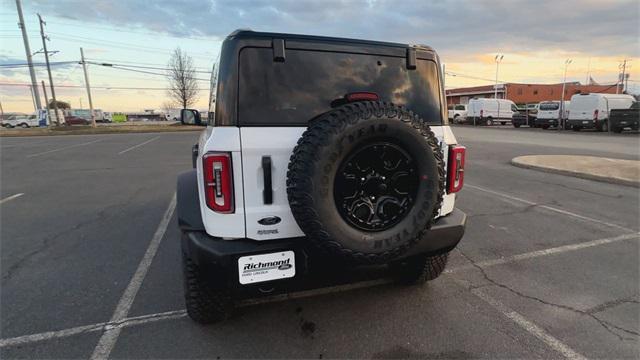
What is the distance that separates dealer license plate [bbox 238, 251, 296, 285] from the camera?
6.77 ft

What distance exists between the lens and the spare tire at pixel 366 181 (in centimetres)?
194

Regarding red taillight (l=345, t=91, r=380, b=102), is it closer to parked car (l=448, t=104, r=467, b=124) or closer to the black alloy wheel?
the black alloy wheel

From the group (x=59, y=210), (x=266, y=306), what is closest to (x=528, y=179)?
(x=266, y=306)

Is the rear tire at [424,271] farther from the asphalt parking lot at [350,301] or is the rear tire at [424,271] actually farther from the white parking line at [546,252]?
the white parking line at [546,252]

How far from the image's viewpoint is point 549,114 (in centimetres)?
2653

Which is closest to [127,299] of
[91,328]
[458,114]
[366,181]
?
[91,328]

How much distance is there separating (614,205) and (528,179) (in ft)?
7.24

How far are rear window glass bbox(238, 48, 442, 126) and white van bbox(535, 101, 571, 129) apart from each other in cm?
2874

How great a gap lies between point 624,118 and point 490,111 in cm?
1171

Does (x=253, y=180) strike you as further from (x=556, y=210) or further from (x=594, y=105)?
(x=594, y=105)

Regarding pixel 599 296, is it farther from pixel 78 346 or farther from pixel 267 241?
pixel 78 346

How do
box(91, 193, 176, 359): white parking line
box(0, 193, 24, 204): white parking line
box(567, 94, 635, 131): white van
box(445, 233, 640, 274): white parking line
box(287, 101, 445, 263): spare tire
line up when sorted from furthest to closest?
box(567, 94, 635, 131): white van → box(0, 193, 24, 204): white parking line → box(445, 233, 640, 274): white parking line → box(91, 193, 176, 359): white parking line → box(287, 101, 445, 263): spare tire

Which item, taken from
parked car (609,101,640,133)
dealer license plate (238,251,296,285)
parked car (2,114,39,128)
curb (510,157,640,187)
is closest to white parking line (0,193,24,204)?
dealer license plate (238,251,296,285)

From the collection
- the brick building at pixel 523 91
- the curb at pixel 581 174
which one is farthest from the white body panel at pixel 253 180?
the brick building at pixel 523 91
